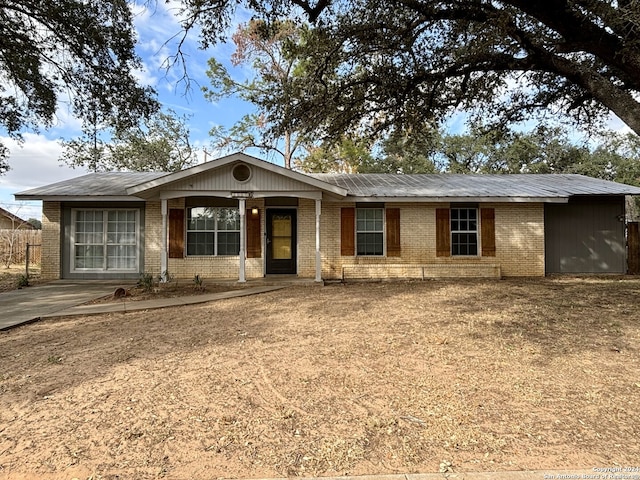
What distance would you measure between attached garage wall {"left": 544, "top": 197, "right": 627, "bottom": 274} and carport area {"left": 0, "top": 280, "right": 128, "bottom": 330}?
13.7 metres

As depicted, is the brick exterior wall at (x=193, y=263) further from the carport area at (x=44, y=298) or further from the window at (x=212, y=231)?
the carport area at (x=44, y=298)

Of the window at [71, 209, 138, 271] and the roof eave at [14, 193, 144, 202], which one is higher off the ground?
the roof eave at [14, 193, 144, 202]

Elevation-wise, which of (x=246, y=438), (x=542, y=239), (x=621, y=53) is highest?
(x=621, y=53)

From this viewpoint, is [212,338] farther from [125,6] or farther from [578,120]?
[578,120]

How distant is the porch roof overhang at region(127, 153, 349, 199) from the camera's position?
10.2 m

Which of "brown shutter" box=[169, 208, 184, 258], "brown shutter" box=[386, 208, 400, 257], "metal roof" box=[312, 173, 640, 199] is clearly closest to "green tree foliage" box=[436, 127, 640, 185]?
"metal roof" box=[312, 173, 640, 199]

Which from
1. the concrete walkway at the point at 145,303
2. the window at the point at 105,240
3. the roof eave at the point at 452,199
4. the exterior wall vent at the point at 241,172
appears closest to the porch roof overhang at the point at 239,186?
the exterior wall vent at the point at 241,172

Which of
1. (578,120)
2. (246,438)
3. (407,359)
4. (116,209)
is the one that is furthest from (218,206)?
(578,120)

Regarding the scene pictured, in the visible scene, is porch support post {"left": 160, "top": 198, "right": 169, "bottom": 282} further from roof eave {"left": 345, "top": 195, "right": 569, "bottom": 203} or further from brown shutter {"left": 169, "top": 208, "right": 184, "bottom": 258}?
roof eave {"left": 345, "top": 195, "right": 569, "bottom": 203}

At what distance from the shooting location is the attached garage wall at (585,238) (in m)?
12.4

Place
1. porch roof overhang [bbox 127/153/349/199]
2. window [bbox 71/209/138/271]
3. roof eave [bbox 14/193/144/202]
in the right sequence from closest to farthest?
porch roof overhang [bbox 127/153/349/199] < roof eave [bbox 14/193/144/202] < window [bbox 71/209/138/271]

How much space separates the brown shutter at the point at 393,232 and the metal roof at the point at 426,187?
2.21 feet

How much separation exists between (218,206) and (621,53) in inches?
410

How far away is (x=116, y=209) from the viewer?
11.7 m
